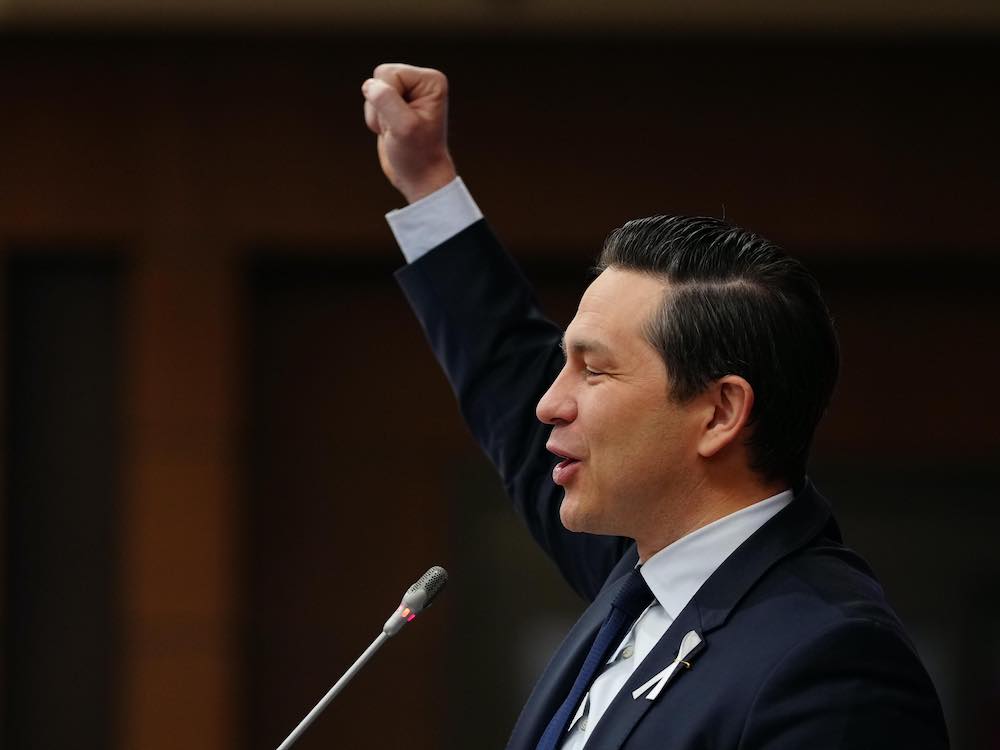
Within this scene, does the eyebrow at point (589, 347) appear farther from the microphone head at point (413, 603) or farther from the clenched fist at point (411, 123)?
the clenched fist at point (411, 123)

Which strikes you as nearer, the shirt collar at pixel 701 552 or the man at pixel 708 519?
the man at pixel 708 519

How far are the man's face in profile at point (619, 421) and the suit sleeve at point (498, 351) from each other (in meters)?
0.28

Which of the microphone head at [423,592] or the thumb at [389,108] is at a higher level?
the thumb at [389,108]

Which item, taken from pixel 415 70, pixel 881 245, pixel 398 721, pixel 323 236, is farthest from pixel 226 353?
pixel 415 70

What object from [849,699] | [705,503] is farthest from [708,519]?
[849,699]

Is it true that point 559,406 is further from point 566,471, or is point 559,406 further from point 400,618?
point 400,618

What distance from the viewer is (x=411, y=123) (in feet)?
4.84

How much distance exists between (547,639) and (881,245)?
1.10m

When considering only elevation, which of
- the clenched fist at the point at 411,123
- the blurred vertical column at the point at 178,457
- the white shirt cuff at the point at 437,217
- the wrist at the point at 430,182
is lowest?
the blurred vertical column at the point at 178,457

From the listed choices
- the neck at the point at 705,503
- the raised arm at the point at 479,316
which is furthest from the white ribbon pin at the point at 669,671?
the raised arm at the point at 479,316

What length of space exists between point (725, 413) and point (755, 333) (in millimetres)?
66

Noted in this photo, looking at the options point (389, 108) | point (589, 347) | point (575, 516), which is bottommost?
point (575, 516)

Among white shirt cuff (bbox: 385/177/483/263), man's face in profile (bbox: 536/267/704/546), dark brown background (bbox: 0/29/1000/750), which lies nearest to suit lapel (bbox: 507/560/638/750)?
man's face in profile (bbox: 536/267/704/546)

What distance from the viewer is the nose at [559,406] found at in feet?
3.92
